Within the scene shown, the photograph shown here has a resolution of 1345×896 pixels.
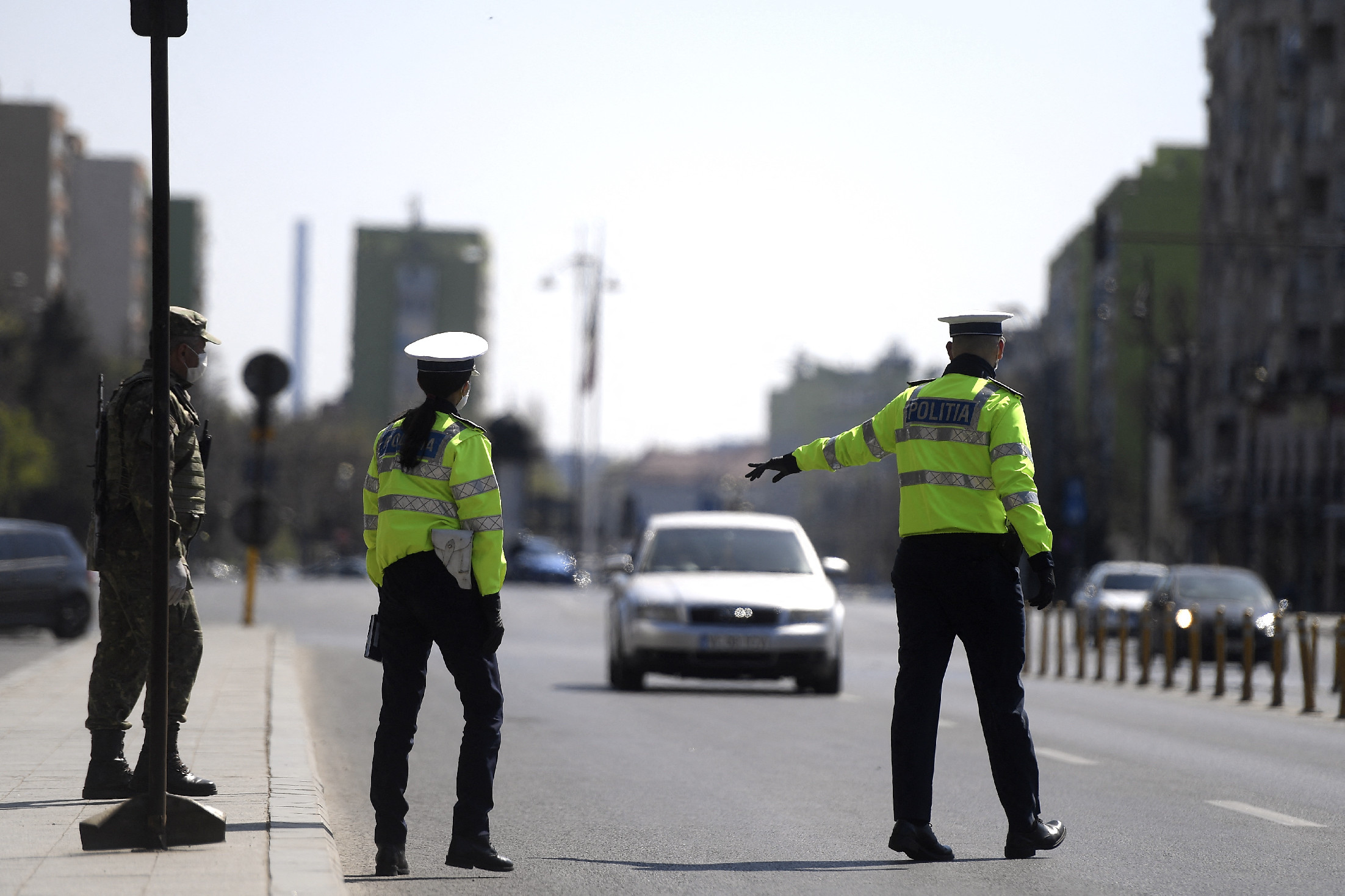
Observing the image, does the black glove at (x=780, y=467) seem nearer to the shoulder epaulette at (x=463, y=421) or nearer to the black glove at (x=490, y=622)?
the shoulder epaulette at (x=463, y=421)

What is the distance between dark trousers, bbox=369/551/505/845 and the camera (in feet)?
25.0

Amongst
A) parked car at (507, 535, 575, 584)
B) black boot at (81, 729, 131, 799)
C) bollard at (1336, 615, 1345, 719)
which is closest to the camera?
black boot at (81, 729, 131, 799)

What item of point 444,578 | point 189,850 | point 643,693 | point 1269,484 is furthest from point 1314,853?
point 1269,484

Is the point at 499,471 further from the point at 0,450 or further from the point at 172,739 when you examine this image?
the point at 172,739

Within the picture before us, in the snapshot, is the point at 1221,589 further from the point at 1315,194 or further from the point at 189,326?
the point at 1315,194

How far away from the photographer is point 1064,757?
527 inches

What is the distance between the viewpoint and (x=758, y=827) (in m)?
9.46

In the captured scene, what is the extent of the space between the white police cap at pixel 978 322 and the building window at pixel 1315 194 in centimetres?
6053

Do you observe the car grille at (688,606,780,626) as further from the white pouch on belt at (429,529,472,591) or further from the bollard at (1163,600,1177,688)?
the white pouch on belt at (429,529,472,591)

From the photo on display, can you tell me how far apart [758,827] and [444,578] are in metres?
2.47

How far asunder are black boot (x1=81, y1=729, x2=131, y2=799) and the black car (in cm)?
2465

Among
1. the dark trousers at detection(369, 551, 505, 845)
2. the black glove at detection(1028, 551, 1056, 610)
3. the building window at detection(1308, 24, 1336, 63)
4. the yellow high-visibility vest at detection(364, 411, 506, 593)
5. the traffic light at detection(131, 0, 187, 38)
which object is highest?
the building window at detection(1308, 24, 1336, 63)

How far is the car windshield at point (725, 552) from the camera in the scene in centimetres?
2012

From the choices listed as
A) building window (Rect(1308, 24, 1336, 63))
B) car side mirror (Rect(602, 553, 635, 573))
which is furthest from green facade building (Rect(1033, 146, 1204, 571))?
car side mirror (Rect(602, 553, 635, 573))
